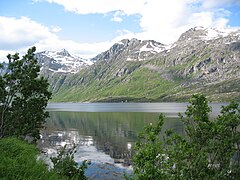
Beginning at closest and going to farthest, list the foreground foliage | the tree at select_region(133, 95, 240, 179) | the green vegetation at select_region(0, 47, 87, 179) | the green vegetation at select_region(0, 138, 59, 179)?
the green vegetation at select_region(0, 138, 59, 179)
the foreground foliage
the tree at select_region(133, 95, 240, 179)
the green vegetation at select_region(0, 47, 87, 179)

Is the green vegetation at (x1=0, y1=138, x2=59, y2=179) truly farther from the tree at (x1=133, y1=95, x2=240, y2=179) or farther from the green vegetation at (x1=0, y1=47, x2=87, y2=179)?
the tree at (x1=133, y1=95, x2=240, y2=179)

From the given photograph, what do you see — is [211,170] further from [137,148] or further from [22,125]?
[22,125]

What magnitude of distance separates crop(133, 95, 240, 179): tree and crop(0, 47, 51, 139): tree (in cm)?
1395

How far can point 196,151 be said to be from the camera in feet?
61.3

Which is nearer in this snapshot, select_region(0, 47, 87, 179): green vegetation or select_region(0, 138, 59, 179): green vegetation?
select_region(0, 138, 59, 179): green vegetation

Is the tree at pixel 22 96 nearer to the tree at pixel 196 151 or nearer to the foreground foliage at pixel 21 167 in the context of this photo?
the foreground foliage at pixel 21 167

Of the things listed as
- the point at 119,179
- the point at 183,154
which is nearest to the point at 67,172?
the point at 183,154

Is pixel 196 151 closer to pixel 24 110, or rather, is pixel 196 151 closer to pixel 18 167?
pixel 18 167

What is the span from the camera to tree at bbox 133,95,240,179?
662 inches

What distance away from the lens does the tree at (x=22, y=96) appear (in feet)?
84.5

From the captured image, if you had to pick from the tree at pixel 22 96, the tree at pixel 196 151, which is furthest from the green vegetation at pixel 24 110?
the tree at pixel 196 151

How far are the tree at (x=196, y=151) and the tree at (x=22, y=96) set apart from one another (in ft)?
45.8

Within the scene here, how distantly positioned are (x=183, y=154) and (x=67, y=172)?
28.6 feet

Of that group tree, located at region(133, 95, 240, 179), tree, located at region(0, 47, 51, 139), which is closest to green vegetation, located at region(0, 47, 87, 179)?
tree, located at region(0, 47, 51, 139)
